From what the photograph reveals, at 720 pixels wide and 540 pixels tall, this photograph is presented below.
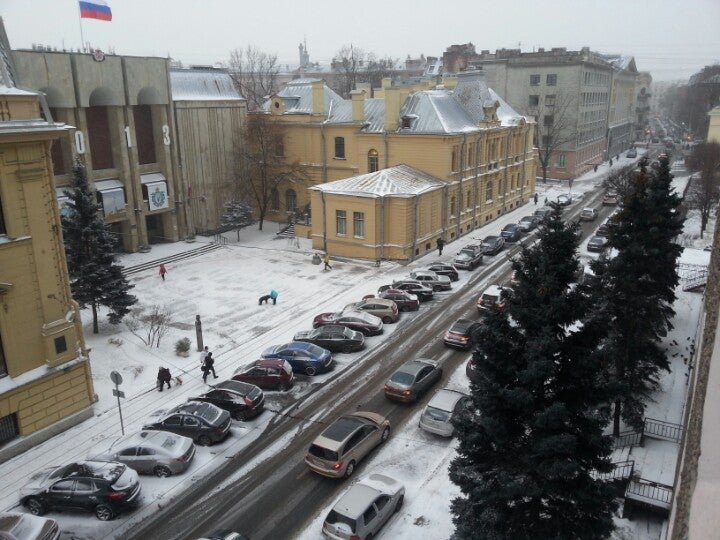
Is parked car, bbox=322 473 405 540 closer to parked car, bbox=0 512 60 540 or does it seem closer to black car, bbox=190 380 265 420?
black car, bbox=190 380 265 420

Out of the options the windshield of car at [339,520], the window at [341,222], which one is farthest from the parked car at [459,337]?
the window at [341,222]

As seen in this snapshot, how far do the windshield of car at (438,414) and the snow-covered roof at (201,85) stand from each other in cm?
3498

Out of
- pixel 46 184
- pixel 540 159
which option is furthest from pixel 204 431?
pixel 540 159

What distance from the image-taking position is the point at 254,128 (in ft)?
156

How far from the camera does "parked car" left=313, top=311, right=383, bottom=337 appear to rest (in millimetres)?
26656

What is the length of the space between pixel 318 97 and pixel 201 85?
9.75 metres

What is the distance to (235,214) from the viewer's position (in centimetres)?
4594

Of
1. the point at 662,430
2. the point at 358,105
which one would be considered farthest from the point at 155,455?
the point at 358,105

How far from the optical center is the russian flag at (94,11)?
1284 inches

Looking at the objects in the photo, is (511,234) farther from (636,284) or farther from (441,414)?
(441,414)

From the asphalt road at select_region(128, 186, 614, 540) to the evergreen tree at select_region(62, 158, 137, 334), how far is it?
1214 cm

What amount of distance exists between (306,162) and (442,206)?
14.6m

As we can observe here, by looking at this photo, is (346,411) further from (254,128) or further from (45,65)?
(254,128)

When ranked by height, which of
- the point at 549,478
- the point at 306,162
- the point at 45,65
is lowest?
the point at 549,478
